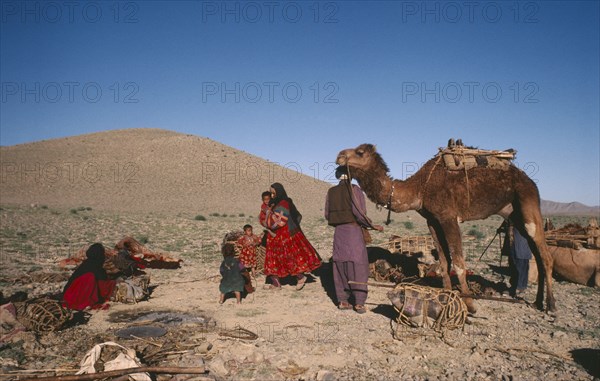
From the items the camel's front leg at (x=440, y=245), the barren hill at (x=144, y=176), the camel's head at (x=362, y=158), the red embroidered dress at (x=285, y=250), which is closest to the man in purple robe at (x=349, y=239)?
the camel's head at (x=362, y=158)

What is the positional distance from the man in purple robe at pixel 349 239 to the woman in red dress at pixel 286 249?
1416mm

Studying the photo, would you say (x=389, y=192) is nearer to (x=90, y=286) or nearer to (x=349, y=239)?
(x=349, y=239)

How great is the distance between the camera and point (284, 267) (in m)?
8.83

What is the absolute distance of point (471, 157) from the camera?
23.8 ft

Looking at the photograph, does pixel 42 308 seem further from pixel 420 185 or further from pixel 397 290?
pixel 420 185

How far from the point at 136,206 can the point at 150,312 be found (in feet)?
163

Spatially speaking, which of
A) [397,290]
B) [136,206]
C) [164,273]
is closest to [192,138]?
[136,206]

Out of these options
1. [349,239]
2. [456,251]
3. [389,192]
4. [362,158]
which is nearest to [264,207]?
[349,239]

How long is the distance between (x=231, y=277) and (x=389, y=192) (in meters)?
3.45

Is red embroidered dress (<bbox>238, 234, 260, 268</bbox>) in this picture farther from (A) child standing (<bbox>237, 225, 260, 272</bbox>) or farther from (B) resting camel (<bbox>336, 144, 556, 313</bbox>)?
(B) resting camel (<bbox>336, 144, 556, 313</bbox>)

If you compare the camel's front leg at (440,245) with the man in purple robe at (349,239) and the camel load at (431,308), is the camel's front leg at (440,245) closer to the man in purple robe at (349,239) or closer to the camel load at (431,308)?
the man in purple robe at (349,239)

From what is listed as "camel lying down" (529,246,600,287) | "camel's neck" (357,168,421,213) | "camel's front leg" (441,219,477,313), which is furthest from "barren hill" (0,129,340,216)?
"camel's front leg" (441,219,477,313)

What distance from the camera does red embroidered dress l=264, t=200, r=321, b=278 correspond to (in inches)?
346

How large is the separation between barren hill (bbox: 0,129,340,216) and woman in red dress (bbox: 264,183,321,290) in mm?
42885
